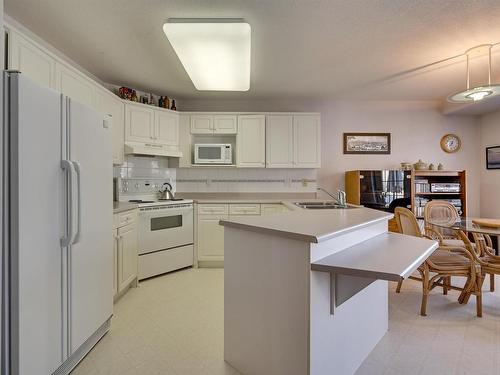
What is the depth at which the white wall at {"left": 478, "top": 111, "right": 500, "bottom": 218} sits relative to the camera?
4414 mm

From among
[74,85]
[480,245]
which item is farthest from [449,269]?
[74,85]

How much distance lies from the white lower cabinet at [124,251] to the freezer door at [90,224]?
0.57 metres

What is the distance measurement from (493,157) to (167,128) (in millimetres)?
5041

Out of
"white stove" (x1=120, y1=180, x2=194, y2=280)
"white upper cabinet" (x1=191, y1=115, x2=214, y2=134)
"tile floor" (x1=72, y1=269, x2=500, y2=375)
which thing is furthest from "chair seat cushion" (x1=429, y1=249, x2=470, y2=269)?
"white upper cabinet" (x1=191, y1=115, x2=214, y2=134)

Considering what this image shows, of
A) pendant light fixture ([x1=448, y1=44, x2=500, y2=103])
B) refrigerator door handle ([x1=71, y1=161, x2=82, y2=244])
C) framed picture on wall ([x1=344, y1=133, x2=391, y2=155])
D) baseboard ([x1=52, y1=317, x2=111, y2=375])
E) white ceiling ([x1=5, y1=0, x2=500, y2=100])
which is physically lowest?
baseboard ([x1=52, y1=317, x2=111, y2=375])

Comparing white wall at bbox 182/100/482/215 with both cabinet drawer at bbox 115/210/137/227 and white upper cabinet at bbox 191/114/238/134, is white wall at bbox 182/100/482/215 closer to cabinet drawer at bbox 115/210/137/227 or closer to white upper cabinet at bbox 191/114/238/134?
white upper cabinet at bbox 191/114/238/134

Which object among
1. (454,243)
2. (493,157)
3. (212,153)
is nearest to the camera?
(454,243)

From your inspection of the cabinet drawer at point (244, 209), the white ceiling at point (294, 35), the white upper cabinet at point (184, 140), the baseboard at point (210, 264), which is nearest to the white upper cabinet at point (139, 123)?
the white ceiling at point (294, 35)

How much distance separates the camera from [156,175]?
13.9 ft

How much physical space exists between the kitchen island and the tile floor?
247 mm

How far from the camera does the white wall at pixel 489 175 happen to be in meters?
4.41

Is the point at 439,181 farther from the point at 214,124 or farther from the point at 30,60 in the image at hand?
the point at 30,60

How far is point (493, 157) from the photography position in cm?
446

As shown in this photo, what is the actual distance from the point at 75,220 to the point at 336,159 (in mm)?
3954
